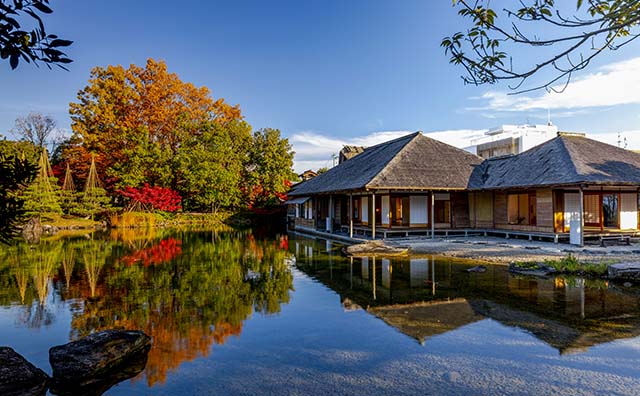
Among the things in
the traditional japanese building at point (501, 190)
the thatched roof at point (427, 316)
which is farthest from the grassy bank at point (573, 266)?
the traditional japanese building at point (501, 190)

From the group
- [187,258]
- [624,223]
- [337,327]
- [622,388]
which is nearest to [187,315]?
[337,327]

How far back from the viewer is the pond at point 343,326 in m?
4.43

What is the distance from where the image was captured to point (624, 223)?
1647cm

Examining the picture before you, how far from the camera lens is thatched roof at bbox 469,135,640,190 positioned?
47.4 ft

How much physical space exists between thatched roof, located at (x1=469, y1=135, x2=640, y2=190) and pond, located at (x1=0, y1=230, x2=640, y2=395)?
649 cm

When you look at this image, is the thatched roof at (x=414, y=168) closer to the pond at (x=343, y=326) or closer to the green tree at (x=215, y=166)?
the pond at (x=343, y=326)

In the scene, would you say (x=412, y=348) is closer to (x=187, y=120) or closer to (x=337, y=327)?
(x=337, y=327)

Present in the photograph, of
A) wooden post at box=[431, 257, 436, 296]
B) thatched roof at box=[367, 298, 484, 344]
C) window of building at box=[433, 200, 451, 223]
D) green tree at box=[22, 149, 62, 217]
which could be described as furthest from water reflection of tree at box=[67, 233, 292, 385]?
green tree at box=[22, 149, 62, 217]

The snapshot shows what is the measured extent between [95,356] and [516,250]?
42.3ft

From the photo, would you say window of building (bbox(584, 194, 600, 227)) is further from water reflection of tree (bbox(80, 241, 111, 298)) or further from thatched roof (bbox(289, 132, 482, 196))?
water reflection of tree (bbox(80, 241, 111, 298))

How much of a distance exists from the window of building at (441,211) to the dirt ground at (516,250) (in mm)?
2302

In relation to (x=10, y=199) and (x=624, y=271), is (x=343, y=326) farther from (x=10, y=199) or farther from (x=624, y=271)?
(x=624, y=271)

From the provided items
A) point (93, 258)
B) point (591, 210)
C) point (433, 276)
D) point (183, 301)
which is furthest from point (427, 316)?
point (591, 210)

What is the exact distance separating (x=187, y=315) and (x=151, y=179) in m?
28.3
